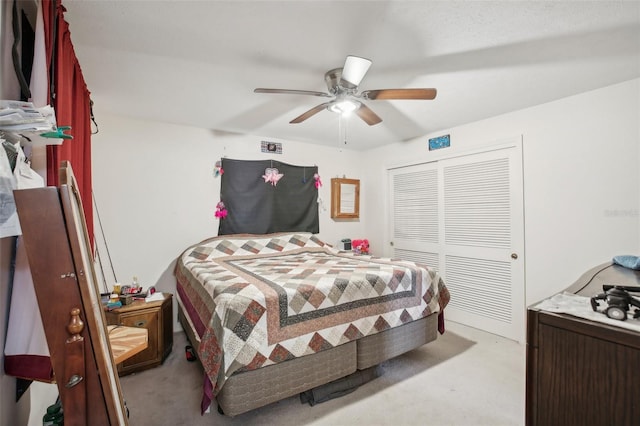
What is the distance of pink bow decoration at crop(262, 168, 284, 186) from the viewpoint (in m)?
3.63

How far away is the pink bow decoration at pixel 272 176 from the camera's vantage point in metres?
3.63

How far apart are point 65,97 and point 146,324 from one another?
5.73ft

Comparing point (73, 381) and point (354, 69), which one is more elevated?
point (354, 69)

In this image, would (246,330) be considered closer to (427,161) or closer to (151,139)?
(151,139)

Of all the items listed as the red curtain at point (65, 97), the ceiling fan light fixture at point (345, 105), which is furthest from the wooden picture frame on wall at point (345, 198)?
the red curtain at point (65, 97)

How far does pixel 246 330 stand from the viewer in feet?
5.05

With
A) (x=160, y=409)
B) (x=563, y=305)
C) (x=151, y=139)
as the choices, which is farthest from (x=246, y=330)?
(x=151, y=139)

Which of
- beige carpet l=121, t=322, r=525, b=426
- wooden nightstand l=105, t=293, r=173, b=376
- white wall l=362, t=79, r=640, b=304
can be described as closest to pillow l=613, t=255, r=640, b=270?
white wall l=362, t=79, r=640, b=304

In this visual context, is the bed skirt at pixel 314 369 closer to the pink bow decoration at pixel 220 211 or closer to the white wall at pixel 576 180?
the white wall at pixel 576 180

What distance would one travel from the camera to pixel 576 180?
2.41 meters

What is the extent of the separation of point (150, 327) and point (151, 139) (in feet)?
6.30

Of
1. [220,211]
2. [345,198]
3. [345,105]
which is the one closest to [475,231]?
[345,198]

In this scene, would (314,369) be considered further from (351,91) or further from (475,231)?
(475,231)

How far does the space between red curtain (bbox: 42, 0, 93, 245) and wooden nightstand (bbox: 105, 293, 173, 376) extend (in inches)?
29.7
